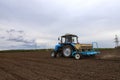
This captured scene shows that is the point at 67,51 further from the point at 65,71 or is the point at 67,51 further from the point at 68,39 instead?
the point at 65,71

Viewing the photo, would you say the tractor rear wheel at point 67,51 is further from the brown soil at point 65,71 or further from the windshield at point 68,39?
the brown soil at point 65,71

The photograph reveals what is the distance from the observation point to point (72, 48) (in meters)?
21.2

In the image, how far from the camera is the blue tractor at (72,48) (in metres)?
20.3

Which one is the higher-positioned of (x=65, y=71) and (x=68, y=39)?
(x=68, y=39)

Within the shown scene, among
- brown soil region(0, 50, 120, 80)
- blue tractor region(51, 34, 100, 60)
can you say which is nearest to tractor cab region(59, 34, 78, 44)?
blue tractor region(51, 34, 100, 60)

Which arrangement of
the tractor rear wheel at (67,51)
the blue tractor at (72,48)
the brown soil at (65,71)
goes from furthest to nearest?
the tractor rear wheel at (67,51) → the blue tractor at (72,48) → the brown soil at (65,71)

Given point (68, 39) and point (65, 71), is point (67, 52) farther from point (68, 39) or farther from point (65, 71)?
point (65, 71)

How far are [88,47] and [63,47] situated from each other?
2650mm

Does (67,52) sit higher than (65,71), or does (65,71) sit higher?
(67,52)

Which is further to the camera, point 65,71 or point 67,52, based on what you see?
point 67,52

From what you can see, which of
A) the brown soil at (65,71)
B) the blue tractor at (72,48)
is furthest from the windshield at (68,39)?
the brown soil at (65,71)

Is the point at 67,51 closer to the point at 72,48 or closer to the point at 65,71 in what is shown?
the point at 72,48

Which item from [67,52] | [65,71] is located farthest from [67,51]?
[65,71]

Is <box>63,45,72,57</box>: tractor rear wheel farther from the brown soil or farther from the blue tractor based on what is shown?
the brown soil
